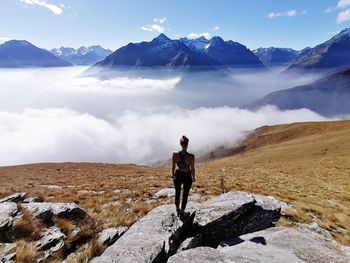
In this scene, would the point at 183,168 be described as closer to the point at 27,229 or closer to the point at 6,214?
the point at 27,229

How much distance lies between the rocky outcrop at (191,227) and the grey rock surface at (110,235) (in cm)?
82

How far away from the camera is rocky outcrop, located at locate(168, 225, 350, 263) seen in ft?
28.9

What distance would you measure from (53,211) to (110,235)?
9.54ft

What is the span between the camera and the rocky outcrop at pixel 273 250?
28.9 ft

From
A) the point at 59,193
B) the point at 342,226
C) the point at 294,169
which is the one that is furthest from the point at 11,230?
the point at 294,169

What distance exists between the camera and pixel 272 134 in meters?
133

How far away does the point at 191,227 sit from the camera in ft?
37.7

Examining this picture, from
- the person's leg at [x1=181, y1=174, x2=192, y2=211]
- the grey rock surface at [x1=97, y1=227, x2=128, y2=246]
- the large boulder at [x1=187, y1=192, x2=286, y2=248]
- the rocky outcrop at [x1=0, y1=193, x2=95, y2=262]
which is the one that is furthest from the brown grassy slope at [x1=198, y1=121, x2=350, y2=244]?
the rocky outcrop at [x1=0, y1=193, x2=95, y2=262]

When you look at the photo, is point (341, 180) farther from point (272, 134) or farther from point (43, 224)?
point (272, 134)

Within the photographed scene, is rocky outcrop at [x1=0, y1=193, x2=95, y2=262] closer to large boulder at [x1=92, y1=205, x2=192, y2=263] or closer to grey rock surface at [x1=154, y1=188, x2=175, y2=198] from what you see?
large boulder at [x1=92, y1=205, x2=192, y2=263]

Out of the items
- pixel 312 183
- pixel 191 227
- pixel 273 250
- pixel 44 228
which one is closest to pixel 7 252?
pixel 44 228

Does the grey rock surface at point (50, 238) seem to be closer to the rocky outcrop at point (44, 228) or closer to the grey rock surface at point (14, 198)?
the rocky outcrop at point (44, 228)

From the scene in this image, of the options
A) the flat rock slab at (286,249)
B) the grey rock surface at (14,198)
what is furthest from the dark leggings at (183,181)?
the grey rock surface at (14,198)

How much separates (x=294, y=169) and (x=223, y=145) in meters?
147
